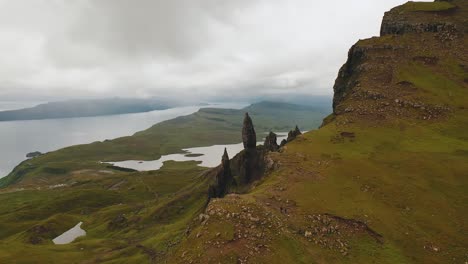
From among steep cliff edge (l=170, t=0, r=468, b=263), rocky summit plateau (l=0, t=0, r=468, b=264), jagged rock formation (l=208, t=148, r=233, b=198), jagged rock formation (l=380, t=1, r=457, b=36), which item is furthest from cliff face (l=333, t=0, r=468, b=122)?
jagged rock formation (l=208, t=148, r=233, b=198)

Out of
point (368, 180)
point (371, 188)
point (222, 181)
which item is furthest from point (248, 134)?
point (371, 188)

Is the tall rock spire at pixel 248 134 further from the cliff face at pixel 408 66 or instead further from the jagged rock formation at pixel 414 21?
the jagged rock formation at pixel 414 21

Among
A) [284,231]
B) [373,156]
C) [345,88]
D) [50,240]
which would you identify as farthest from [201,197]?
[284,231]

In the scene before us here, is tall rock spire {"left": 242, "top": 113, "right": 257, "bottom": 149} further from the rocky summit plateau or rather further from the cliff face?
the cliff face

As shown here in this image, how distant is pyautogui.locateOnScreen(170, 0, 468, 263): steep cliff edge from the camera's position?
30891 millimetres

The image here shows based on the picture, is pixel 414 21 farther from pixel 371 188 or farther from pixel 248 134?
pixel 371 188

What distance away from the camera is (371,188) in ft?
142

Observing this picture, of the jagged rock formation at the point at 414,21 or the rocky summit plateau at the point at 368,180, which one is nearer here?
the rocky summit plateau at the point at 368,180

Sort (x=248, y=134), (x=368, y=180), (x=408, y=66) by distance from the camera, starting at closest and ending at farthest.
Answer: (x=368, y=180) → (x=408, y=66) → (x=248, y=134)

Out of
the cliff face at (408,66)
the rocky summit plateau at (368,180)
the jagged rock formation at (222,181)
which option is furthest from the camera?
the jagged rock formation at (222,181)

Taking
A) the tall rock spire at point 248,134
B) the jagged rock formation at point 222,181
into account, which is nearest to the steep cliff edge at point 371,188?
the tall rock spire at point 248,134

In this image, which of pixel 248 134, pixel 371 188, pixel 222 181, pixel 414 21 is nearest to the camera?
pixel 371 188

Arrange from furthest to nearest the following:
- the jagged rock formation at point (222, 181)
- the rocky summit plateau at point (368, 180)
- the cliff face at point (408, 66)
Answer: the jagged rock formation at point (222, 181)
the cliff face at point (408, 66)
the rocky summit plateau at point (368, 180)

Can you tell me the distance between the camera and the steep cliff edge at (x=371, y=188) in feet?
101
